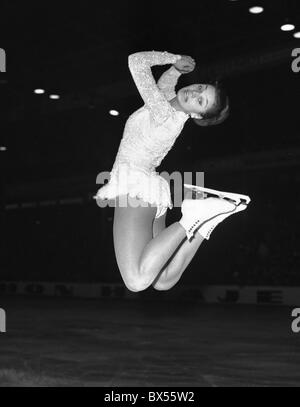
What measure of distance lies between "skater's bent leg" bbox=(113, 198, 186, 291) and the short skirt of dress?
0.13 meters

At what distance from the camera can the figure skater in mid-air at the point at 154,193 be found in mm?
2945

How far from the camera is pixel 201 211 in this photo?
9.87ft

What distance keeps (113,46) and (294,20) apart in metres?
3.18

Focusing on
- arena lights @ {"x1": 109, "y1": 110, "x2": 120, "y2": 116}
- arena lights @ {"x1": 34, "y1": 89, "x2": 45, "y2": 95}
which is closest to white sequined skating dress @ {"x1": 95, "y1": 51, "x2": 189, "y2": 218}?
arena lights @ {"x1": 34, "y1": 89, "x2": 45, "y2": 95}

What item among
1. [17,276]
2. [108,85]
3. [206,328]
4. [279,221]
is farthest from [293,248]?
[17,276]

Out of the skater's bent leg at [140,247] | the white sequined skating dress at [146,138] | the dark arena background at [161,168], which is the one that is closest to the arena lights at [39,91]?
the dark arena background at [161,168]

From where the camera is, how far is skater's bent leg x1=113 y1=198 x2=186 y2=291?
2.91m

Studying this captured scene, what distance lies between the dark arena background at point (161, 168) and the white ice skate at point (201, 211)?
1.92 metres

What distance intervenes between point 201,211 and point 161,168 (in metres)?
13.5

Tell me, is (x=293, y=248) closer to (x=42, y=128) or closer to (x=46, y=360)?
(x=42, y=128)

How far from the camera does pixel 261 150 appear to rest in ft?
55.8

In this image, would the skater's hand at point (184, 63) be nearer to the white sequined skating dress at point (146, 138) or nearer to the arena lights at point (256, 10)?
the white sequined skating dress at point (146, 138)

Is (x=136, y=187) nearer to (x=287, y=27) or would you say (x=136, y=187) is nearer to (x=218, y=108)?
(x=218, y=108)

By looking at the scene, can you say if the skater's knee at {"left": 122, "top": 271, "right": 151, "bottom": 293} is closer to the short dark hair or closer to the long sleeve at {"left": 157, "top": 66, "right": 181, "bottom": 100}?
the short dark hair
